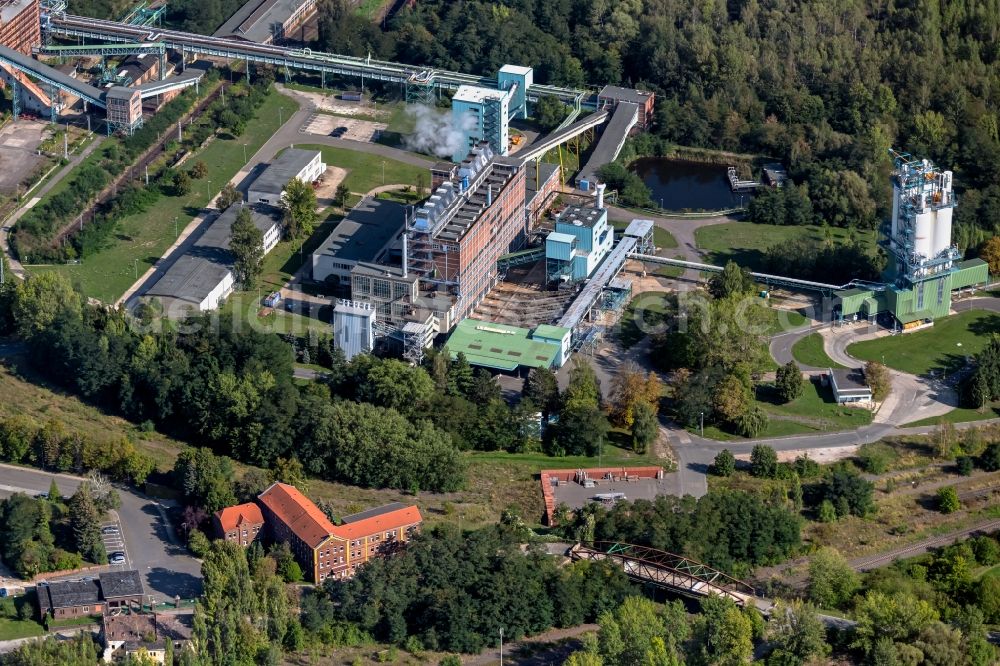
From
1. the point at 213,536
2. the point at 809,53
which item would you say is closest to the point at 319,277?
the point at 213,536

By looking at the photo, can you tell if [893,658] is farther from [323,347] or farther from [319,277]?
[319,277]

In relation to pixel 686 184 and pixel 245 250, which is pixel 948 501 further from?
pixel 245 250

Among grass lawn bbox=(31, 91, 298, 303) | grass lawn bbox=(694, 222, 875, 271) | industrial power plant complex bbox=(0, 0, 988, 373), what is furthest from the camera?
grass lawn bbox=(694, 222, 875, 271)

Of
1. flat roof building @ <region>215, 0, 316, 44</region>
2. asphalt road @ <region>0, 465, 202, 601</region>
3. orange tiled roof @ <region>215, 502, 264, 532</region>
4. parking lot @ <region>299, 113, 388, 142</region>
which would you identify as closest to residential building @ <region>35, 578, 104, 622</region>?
asphalt road @ <region>0, 465, 202, 601</region>

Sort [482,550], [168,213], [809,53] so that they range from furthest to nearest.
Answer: [809,53] → [168,213] → [482,550]

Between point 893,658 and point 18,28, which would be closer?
point 893,658

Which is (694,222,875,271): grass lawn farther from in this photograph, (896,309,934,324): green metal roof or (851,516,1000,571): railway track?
(851,516,1000,571): railway track
